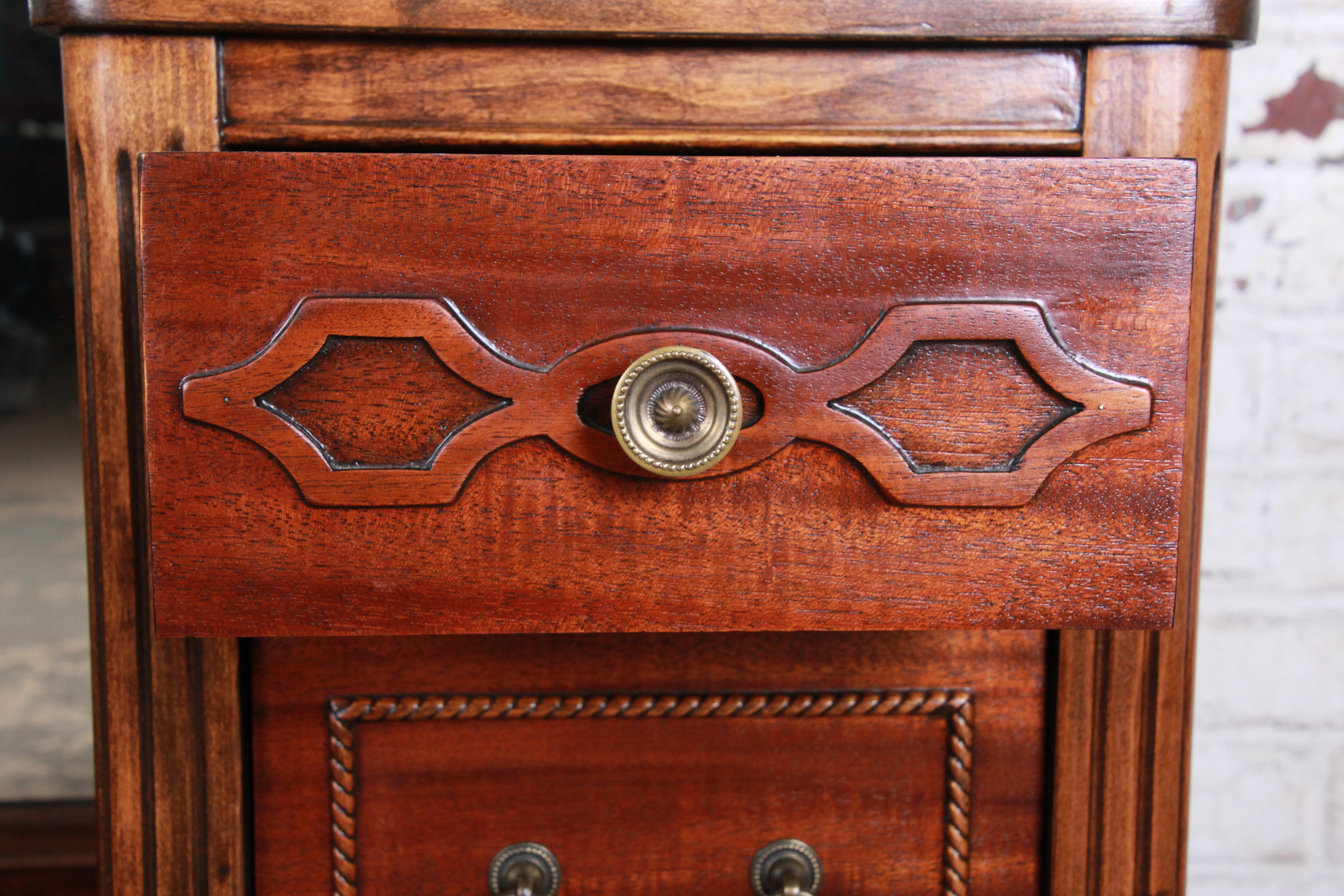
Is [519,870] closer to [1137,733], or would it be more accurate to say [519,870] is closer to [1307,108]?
Result: [1137,733]

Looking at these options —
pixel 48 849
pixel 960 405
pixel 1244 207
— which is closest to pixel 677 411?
pixel 960 405

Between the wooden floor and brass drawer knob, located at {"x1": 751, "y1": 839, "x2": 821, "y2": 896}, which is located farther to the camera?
the wooden floor

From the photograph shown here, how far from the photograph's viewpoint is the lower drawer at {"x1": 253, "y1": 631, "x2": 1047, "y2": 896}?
461mm

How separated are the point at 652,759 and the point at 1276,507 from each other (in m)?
0.67

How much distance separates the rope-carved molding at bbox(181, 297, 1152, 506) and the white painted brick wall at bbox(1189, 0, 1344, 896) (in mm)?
530

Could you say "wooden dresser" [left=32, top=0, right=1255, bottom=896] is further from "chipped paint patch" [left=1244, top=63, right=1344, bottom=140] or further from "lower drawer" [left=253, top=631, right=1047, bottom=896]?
"chipped paint patch" [left=1244, top=63, right=1344, bottom=140]

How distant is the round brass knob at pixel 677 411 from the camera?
36 centimetres

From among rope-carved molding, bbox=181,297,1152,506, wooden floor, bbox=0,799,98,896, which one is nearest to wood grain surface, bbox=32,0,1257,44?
rope-carved molding, bbox=181,297,1152,506

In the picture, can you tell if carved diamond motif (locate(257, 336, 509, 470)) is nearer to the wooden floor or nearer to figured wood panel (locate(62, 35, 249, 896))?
figured wood panel (locate(62, 35, 249, 896))

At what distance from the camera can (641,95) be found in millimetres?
426

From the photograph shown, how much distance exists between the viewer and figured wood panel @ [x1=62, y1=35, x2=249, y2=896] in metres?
0.42

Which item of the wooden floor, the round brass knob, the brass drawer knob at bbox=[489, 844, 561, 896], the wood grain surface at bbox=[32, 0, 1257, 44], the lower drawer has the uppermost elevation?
the wood grain surface at bbox=[32, 0, 1257, 44]

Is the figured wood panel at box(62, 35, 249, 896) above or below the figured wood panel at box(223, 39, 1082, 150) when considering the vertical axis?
below

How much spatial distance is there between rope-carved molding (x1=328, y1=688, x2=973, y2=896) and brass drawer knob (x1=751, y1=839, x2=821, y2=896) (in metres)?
0.07
